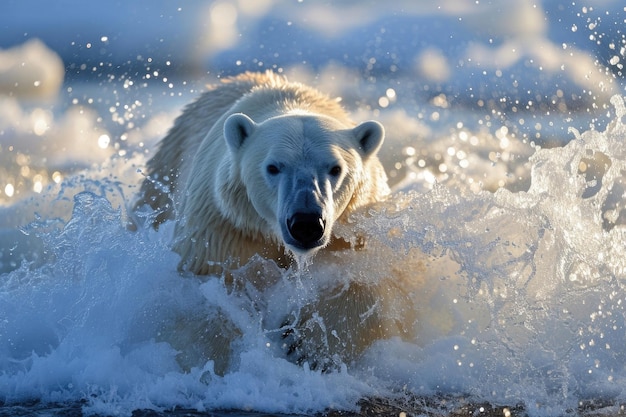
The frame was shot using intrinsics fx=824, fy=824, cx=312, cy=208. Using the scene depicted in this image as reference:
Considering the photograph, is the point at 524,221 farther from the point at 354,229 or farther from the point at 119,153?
the point at 119,153

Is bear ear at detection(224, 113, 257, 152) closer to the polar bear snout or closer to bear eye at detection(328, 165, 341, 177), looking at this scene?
bear eye at detection(328, 165, 341, 177)

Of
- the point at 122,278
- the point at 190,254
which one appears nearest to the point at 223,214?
the point at 190,254

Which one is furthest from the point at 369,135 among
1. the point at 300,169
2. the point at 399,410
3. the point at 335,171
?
the point at 399,410

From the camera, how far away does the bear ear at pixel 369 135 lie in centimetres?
487

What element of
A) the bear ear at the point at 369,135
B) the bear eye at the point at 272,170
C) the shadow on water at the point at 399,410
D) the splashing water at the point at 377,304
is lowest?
the shadow on water at the point at 399,410

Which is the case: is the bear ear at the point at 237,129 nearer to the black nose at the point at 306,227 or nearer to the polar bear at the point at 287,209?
the polar bear at the point at 287,209

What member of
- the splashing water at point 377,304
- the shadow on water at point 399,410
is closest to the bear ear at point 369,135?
the splashing water at point 377,304

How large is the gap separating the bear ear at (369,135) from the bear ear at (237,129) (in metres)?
0.62

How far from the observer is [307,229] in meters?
4.03

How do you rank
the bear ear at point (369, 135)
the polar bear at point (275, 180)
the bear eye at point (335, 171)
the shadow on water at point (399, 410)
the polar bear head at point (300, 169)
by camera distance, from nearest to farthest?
the shadow on water at point (399, 410) < the polar bear head at point (300, 169) < the polar bear at point (275, 180) < the bear eye at point (335, 171) < the bear ear at point (369, 135)

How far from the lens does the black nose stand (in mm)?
3992

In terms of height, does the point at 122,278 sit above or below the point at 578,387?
above

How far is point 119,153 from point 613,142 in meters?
5.02

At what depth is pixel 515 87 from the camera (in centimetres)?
1062
